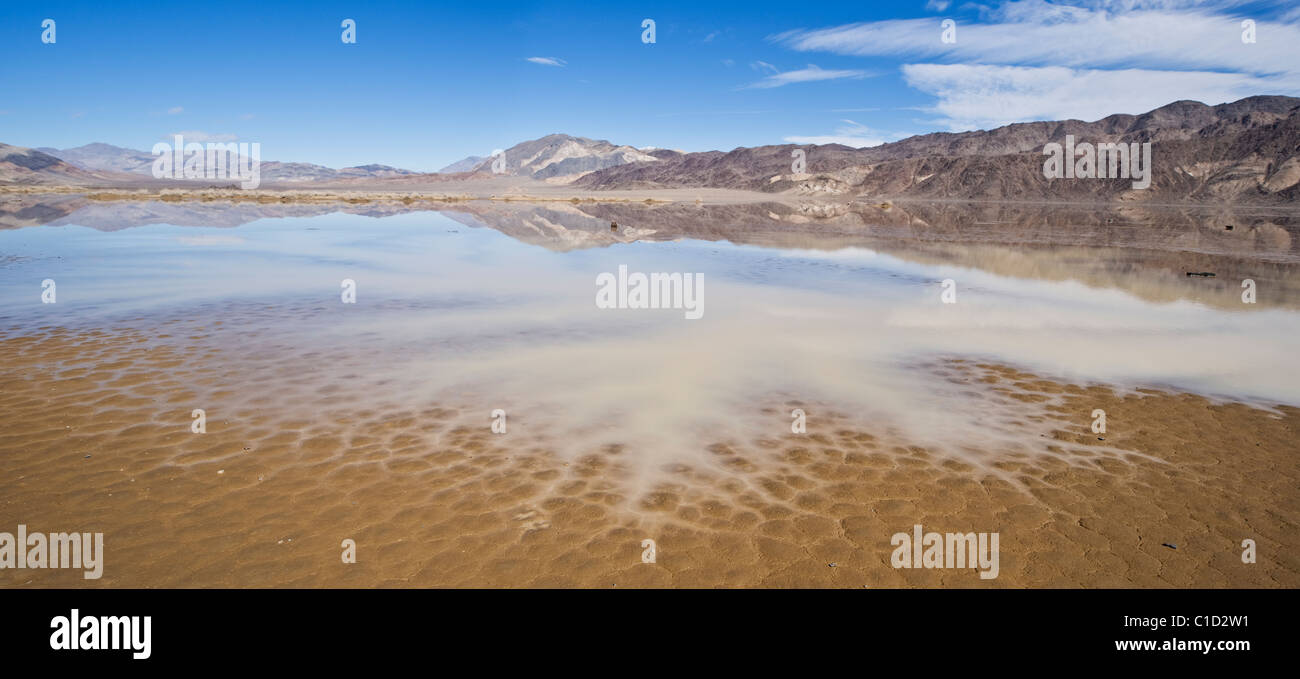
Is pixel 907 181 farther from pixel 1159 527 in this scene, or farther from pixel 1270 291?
pixel 1159 527

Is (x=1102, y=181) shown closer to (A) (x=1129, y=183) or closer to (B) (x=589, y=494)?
(A) (x=1129, y=183)

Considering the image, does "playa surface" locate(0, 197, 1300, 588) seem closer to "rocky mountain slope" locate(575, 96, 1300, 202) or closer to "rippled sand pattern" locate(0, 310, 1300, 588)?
"rippled sand pattern" locate(0, 310, 1300, 588)

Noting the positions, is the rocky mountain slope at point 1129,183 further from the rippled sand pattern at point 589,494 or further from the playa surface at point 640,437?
the rippled sand pattern at point 589,494

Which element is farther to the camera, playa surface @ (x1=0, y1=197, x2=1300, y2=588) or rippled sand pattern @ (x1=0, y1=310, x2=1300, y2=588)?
playa surface @ (x1=0, y1=197, x2=1300, y2=588)

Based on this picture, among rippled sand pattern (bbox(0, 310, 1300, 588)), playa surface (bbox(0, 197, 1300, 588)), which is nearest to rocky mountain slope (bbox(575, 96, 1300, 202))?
playa surface (bbox(0, 197, 1300, 588))
